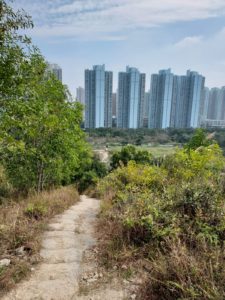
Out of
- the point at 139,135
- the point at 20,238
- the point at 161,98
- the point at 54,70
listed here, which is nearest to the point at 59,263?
the point at 20,238

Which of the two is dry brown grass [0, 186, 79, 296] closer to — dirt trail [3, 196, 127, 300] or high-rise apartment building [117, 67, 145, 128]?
dirt trail [3, 196, 127, 300]

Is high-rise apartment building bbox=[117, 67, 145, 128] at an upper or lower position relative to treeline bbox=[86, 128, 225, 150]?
upper

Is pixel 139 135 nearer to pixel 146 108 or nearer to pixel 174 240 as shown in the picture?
pixel 146 108

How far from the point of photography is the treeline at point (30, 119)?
3.20 meters

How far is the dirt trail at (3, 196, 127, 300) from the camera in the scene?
A: 8.00 ft

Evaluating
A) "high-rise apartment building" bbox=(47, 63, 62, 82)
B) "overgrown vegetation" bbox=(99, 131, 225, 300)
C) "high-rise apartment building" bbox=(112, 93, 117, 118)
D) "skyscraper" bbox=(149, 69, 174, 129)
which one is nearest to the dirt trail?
"overgrown vegetation" bbox=(99, 131, 225, 300)

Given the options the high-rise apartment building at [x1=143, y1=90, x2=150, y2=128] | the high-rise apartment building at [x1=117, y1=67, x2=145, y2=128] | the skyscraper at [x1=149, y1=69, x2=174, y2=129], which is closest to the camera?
the skyscraper at [x1=149, y1=69, x2=174, y2=129]

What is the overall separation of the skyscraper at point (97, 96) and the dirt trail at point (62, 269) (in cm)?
4355

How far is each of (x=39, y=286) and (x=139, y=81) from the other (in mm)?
53787

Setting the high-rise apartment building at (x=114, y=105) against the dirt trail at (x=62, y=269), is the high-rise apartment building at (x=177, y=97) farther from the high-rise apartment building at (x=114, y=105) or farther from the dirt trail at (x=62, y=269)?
the dirt trail at (x=62, y=269)

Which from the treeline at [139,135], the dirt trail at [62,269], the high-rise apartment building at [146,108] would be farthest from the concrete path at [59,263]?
the high-rise apartment building at [146,108]

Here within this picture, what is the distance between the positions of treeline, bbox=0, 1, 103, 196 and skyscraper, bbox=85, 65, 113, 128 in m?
38.8

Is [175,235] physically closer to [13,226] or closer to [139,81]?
[13,226]

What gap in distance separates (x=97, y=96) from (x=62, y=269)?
46.6m
